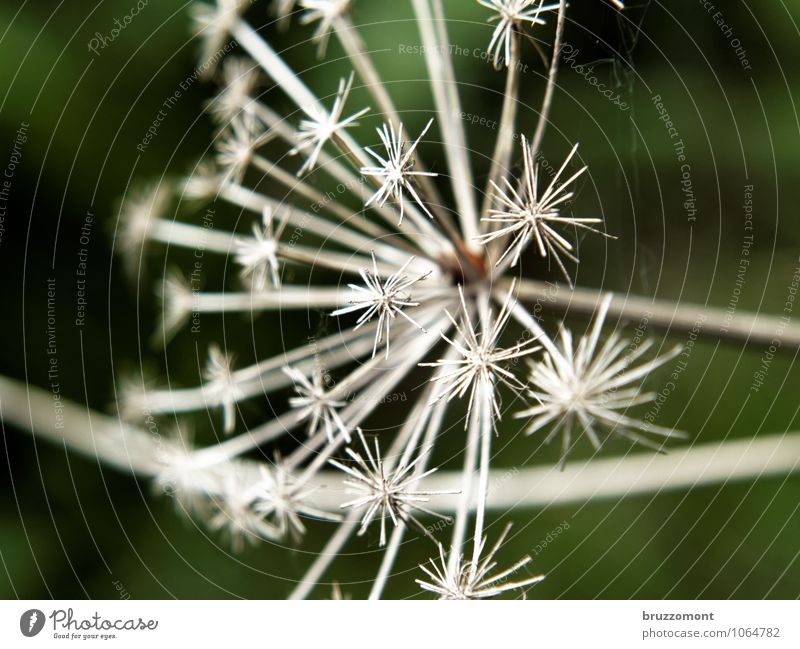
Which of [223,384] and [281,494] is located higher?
[223,384]

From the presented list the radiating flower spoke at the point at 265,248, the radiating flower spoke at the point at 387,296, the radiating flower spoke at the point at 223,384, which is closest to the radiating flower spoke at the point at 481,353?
the radiating flower spoke at the point at 387,296

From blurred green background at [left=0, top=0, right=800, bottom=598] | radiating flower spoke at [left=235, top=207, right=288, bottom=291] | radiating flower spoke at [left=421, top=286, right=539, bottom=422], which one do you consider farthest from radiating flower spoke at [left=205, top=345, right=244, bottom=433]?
radiating flower spoke at [left=421, top=286, right=539, bottom=422]

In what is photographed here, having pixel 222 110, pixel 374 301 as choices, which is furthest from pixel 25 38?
pixel 374 301

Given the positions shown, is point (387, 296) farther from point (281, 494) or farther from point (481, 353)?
point (281, 494)

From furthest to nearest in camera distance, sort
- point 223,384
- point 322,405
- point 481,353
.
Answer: point 223,384
point 322,405
point 481,353

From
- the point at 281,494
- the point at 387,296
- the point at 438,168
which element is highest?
the point at 438,168

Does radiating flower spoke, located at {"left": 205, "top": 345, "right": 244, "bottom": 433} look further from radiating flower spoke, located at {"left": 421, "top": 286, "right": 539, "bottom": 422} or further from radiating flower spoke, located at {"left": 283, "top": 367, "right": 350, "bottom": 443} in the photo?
radiating flower spoke, located at {"left": 421, "top": 286, "right": 539, "bottom": 422}

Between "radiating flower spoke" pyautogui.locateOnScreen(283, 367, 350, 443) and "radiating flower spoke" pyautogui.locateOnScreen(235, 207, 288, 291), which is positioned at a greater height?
"radiating flower spoke" pyautogui.locateOnScreen(235, 207, 288, 291)

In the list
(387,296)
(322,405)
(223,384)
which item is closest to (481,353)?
(387,296)

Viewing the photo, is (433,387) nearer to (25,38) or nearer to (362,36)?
(362,36)
